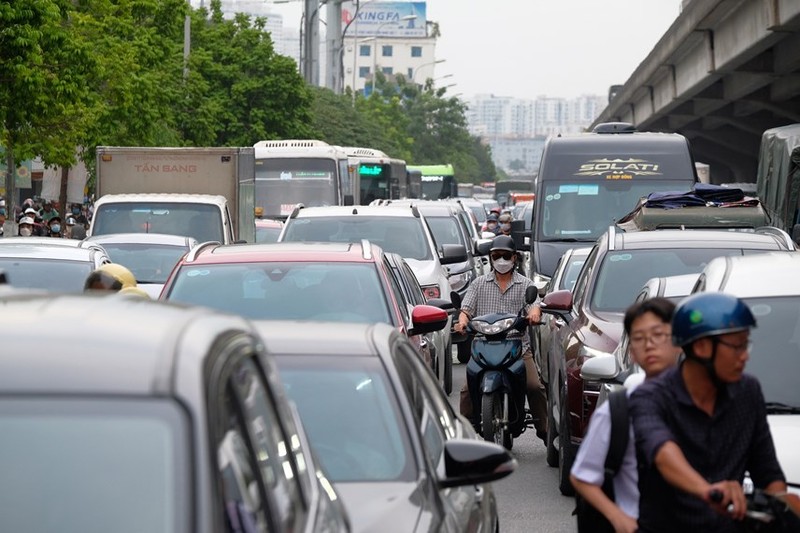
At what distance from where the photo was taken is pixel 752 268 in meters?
7.74

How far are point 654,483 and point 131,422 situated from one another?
220 centimetres

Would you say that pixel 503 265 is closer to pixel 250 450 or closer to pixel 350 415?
pixel 350 415

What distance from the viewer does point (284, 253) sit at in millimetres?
10305

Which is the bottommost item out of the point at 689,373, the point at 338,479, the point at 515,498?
the point at 515,498

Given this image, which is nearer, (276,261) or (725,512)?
(725,512)

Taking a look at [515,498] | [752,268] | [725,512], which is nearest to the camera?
[725,512]

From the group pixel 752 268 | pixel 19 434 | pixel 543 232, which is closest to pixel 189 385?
pixel 19 434

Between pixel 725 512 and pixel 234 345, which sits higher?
pixel 234 345

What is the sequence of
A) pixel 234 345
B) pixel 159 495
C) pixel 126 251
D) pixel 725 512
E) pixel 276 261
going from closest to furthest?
1. pixel 159 495
2. pixel 234 345
3. pixel 725 512
4. pixel 276 261
5. pixel 126 251

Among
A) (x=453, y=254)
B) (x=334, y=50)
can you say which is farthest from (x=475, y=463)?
(x=334, y=50)

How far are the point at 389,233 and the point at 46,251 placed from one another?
492cm

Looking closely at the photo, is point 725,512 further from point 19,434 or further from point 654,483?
point 19,434

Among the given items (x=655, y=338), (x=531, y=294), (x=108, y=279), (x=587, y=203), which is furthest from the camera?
(x=587, y=203)

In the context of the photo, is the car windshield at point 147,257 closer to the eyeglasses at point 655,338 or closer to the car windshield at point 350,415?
the car windshield at point 350,415
